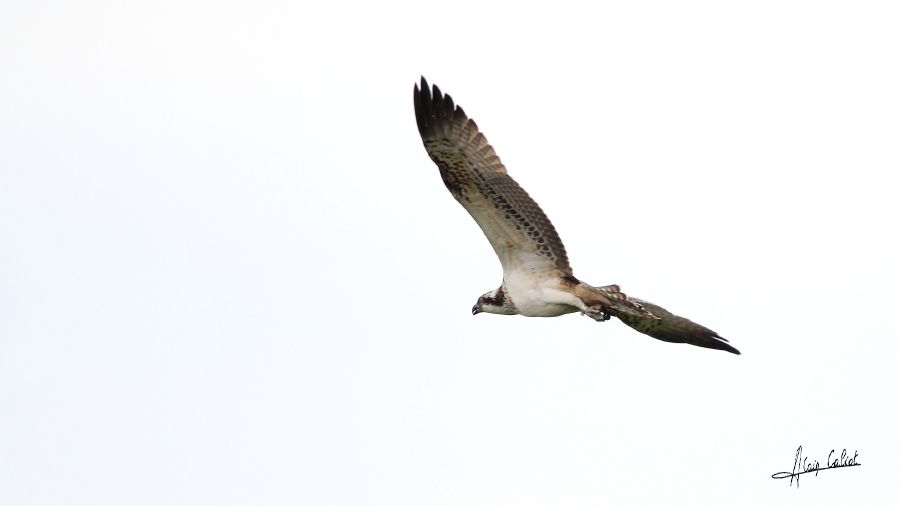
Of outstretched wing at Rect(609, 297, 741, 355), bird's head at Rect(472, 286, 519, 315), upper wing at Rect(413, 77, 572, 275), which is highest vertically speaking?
upper wing at Rect(413, 77, 572, 275)

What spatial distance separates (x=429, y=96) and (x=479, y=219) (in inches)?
54.0

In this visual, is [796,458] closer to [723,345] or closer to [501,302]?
[723,345]

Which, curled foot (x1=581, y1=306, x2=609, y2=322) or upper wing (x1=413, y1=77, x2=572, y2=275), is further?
curled foot (x1=581, y1=306, x2=609, y2=322)

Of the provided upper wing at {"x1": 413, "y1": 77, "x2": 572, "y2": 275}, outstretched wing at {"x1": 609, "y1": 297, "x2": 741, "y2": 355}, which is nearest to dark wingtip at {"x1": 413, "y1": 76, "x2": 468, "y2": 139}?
upper wing at {"x1": 413, "y1": 77, "x2": 572, "y2": 275}

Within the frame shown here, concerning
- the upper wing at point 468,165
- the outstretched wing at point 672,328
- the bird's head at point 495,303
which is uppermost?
the upper wing at point 468,165

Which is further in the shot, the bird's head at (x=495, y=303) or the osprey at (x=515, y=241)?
the bird's head at (x=495, y=303)

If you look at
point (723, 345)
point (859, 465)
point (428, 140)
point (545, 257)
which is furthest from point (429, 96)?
point (859, 465)

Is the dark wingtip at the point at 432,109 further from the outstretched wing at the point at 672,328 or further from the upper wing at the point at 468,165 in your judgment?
the outstretched wing at the point at 672,328

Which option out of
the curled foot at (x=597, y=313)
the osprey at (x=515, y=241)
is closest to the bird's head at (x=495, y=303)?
the osprey at (x=515, y=241)

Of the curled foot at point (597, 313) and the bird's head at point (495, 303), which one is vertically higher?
the bird's head at point (495, 303)

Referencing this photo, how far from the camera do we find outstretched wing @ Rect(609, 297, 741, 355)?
A: 81.6ft

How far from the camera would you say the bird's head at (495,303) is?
2506 centimetres

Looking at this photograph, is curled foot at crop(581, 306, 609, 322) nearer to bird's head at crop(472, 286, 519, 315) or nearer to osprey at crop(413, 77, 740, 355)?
osprey at crop(413, 77, 740, 355)

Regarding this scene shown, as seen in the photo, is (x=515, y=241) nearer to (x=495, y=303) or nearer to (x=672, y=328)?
(x=495, y=303)
